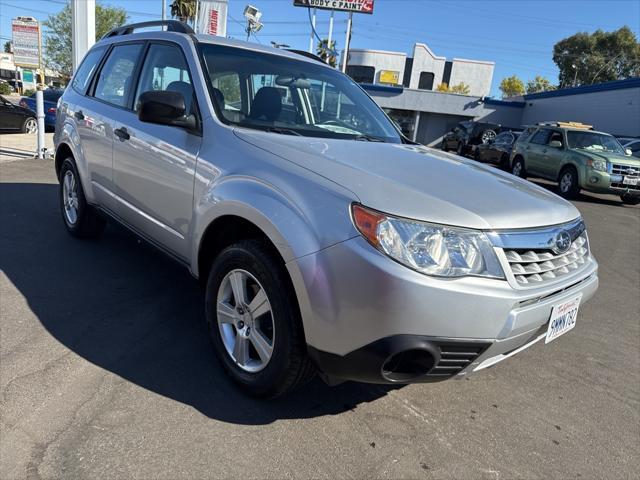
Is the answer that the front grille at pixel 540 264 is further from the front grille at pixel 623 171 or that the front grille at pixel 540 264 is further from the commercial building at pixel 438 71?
the commercial building at pixel 438 71

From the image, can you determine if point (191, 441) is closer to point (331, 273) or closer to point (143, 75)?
point (331, 273)

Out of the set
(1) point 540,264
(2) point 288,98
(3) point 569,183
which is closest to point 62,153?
(2) point 288,98

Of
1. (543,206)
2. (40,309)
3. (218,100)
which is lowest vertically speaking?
(40,309)

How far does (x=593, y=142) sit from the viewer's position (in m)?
12.9

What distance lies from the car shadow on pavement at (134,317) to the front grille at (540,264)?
3.69ft

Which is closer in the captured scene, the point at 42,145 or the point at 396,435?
the point at 396,435

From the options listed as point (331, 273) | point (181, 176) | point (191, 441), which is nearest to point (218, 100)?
point (181, 176)

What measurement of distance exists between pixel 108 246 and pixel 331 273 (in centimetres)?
362

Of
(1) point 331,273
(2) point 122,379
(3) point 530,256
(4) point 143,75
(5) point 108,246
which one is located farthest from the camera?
(5) point 108,246

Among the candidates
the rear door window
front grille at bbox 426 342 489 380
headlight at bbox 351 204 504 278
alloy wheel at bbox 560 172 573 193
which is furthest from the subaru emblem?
alloy wheel at bbox 560 172 573 193

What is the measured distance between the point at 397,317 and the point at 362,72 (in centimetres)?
5893

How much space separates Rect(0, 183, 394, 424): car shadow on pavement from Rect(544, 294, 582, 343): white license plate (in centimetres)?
98

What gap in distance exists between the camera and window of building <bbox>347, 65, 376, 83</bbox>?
2259 inches

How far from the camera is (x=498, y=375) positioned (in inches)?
126
